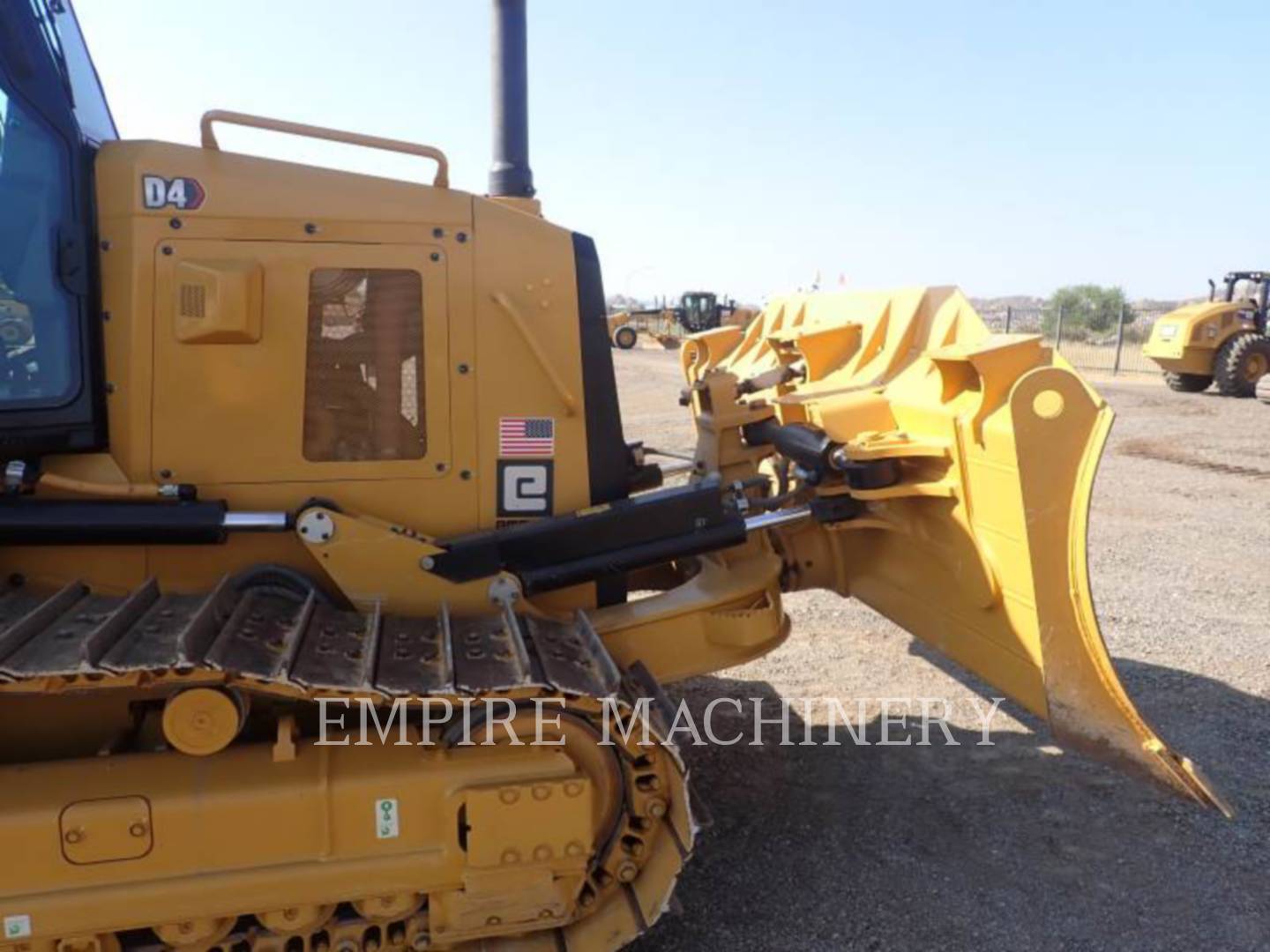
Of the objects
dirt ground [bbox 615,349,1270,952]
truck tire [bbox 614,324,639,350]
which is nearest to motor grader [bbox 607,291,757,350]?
truck tire [bbox 614,324,639,350]

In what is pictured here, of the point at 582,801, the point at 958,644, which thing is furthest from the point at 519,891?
the point at 958,644

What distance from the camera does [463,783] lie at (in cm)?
268

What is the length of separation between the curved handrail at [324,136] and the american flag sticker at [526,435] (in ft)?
2.51

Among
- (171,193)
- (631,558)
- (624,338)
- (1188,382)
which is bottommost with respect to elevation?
(631,558)

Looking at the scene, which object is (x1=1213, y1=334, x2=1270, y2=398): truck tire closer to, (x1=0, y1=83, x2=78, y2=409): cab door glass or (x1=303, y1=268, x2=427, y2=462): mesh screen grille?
(x1=303, y1=268, x2=427, y2=462): mesh screen grille

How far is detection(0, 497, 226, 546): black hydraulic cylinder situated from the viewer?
8.69 feet

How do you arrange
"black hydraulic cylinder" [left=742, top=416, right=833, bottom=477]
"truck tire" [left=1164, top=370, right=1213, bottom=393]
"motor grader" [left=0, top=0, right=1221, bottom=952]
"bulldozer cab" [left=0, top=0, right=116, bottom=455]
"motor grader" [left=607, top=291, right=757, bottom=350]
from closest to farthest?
"motor grader" [left=0, top=0, right=1221, bottom=952] → "bulldozer cab" [left=0, top=0, right=116, bottom=455] → "black hydraulic cylinder" [left=742, top=416, right=833, bottom=477] → "truck tire" [left=1164, top=370, right=1213, bottom=393] → "motor grader" [left=607, top=291, right=757, bottom=350]

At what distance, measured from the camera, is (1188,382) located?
62.3ft

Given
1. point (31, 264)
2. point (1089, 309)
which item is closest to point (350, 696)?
point (31, 264)

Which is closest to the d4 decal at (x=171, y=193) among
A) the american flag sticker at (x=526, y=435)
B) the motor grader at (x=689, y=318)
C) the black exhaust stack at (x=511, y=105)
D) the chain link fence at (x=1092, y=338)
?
the american flag sticker at (x=526, y=435)

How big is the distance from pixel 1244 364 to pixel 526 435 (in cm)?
1862

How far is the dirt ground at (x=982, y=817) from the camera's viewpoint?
3.20 metres

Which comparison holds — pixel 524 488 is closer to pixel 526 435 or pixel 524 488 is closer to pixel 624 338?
pixel 526 435

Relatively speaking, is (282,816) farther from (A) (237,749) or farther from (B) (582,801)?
(B) (582,801)
